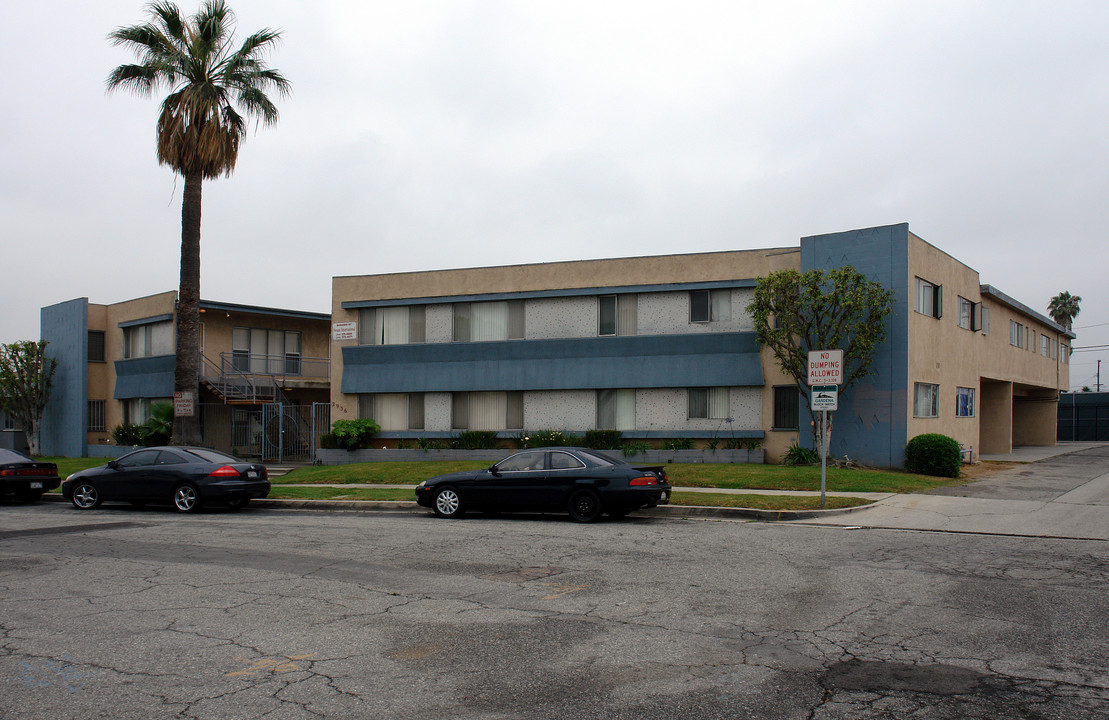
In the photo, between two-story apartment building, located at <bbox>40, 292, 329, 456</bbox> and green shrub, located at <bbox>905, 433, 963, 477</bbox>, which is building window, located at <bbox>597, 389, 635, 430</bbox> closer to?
green shrub, located at <bbox>905, 433, 963, 477</bbox>

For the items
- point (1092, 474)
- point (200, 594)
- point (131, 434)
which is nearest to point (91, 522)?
point (200, 594)

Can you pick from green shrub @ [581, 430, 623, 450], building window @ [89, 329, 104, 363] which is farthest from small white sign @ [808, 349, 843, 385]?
building window @ [89, 329, 104, 363]

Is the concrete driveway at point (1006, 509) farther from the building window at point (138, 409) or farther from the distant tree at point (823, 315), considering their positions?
the building window at point (138, 409)

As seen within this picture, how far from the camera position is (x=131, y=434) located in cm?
3362

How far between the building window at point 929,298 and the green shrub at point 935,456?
3.82 m

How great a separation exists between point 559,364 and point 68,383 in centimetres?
2339

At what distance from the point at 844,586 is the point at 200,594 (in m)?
6.54

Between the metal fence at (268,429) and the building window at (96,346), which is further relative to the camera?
the building window at (96,346)

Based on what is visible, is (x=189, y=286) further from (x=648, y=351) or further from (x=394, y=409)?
(x=648, y=351)

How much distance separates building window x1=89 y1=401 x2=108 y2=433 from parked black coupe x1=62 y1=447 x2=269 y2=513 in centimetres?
2045

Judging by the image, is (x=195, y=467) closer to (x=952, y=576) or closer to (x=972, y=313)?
(x=952, y=576)

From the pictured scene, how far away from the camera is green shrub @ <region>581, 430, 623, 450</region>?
25984mm

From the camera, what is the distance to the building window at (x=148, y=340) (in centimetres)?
3375

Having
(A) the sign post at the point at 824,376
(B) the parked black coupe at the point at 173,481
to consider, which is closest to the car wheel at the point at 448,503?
(B) the parked black coupe at the point at 173,481
